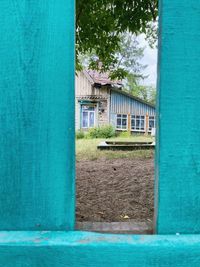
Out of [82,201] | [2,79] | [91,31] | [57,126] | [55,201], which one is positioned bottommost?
[82,201]

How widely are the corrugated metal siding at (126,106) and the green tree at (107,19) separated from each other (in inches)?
634

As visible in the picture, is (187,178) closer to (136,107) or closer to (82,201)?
(82,201)

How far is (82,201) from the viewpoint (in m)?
1.23

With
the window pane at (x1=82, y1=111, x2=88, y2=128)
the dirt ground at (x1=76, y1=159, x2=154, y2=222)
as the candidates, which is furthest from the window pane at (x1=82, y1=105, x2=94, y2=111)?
the dirt ground at (x1=76, y1=159, x2=154, y2=222)

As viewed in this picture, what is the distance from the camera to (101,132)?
1609 cm

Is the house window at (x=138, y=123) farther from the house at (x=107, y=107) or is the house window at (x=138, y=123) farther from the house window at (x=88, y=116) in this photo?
the house window at (x=88, y=116)

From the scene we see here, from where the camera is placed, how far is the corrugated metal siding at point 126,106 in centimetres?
1977

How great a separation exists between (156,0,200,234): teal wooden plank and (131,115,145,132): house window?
19.9 metres

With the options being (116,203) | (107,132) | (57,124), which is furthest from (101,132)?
(57,124)

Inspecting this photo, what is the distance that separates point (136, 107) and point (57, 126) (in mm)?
20393

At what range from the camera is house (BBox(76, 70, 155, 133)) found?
1886cm

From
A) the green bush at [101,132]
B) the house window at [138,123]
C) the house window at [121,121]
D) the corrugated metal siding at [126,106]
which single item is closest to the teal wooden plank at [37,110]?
the green bush at [101,132]

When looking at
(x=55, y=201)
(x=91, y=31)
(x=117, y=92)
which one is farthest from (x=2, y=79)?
(x=117, y=92)

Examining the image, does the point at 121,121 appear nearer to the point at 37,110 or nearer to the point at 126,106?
the point at 126,106
